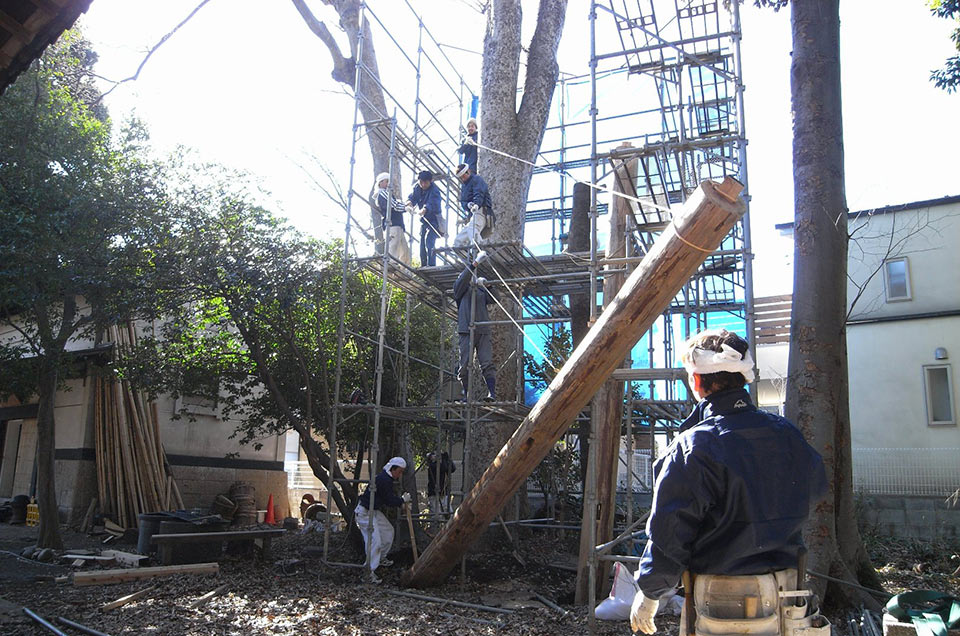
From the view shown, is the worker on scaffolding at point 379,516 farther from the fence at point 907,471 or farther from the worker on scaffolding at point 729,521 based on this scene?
the fence at point 907,471

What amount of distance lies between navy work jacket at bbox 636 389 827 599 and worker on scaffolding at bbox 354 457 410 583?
19.4 feet

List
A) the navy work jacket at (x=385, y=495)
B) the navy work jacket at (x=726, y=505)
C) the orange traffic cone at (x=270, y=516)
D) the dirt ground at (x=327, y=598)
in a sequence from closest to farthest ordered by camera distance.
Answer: the navy work jacket at (x=726, y=505) < the dirt ground at (x=327, y=598) < the navy work jacket at (x=385, y=495) < the orange traffic cone at (x=270, y=516)

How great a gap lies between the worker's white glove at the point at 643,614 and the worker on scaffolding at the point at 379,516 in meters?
5.73

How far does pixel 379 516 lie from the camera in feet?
27.5

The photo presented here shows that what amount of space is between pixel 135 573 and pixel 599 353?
5785 millimetres

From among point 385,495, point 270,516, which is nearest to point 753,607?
point 385,495

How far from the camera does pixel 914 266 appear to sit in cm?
1456

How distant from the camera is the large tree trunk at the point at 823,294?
20.8 ft

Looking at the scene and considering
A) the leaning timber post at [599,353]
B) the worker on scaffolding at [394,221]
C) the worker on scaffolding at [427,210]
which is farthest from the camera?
the worker on scaffolding at [427,210]

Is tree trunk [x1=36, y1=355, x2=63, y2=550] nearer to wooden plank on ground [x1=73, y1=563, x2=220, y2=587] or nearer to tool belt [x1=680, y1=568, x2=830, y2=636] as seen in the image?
wooden plank on ground [x1=73, y1=563, x2=220, y2=587]

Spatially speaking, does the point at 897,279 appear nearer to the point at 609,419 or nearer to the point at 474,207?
the point at 474,207

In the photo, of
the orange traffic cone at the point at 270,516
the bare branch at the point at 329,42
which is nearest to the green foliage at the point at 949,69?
the bare branch at the point at 329,42

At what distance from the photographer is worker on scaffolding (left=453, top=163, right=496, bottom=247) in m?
8.72

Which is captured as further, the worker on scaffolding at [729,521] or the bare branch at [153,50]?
the bare branch at [153,50]
